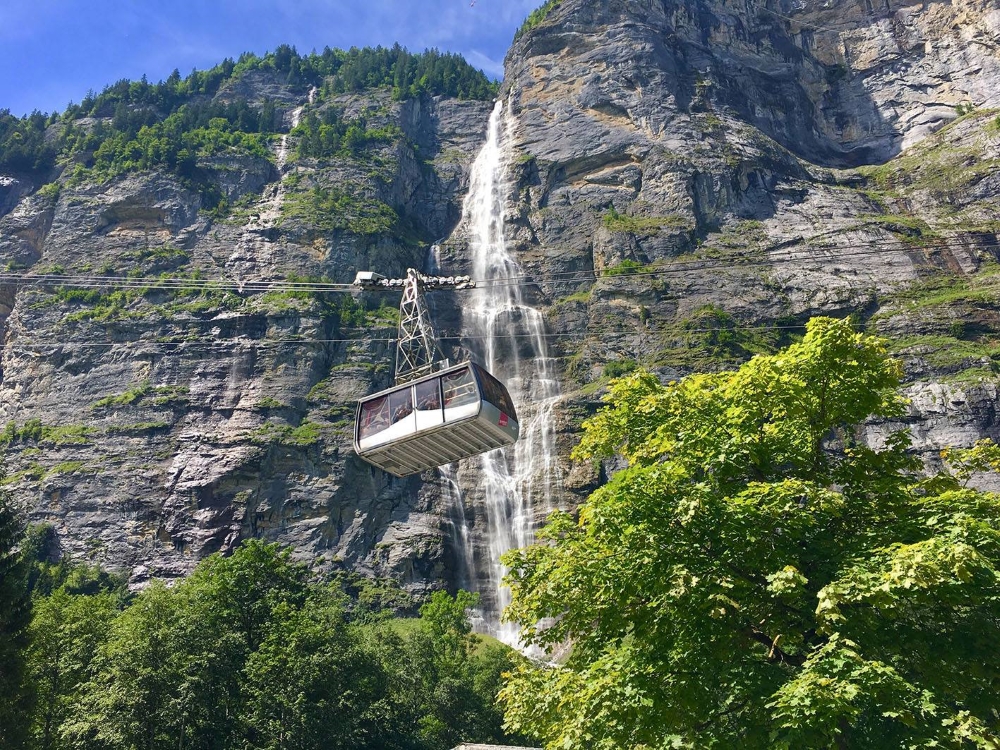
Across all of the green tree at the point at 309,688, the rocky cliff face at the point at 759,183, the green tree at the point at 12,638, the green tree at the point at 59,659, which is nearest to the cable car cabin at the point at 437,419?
the green tree at the point at 309,688

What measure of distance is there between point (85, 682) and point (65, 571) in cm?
2967

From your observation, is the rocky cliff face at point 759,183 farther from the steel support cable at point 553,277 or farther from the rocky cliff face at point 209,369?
the rocky cliff face at point 209,369

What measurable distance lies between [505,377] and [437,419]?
46.0 metres

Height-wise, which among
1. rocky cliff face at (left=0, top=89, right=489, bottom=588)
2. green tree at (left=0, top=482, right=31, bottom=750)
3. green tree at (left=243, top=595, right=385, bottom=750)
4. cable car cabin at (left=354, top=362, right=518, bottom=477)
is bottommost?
green tree at (left=243, top=595, right=385, bottom=750)

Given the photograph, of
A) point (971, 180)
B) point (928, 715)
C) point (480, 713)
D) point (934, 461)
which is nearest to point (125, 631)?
point (480, 713)

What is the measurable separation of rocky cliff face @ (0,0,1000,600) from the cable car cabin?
3307 cm

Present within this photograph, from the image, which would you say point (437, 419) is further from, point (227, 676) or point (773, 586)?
point (773, 586)

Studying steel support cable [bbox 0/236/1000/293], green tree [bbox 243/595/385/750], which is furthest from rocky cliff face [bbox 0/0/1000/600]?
green tree [bbox 243/595/385/750]

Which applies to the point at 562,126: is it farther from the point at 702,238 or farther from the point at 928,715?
the point at 928,715

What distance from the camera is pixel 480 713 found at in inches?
1510

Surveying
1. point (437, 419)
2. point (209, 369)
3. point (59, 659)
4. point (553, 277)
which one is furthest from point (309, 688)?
point (553, 277)

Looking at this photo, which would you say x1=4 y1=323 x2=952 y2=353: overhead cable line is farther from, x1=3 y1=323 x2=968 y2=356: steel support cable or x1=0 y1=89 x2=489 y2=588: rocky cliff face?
x1=0 y1=89 x2=489 y2=588: rocky cliff face

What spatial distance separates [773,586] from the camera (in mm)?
11508

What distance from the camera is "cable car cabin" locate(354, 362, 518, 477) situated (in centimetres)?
2506
